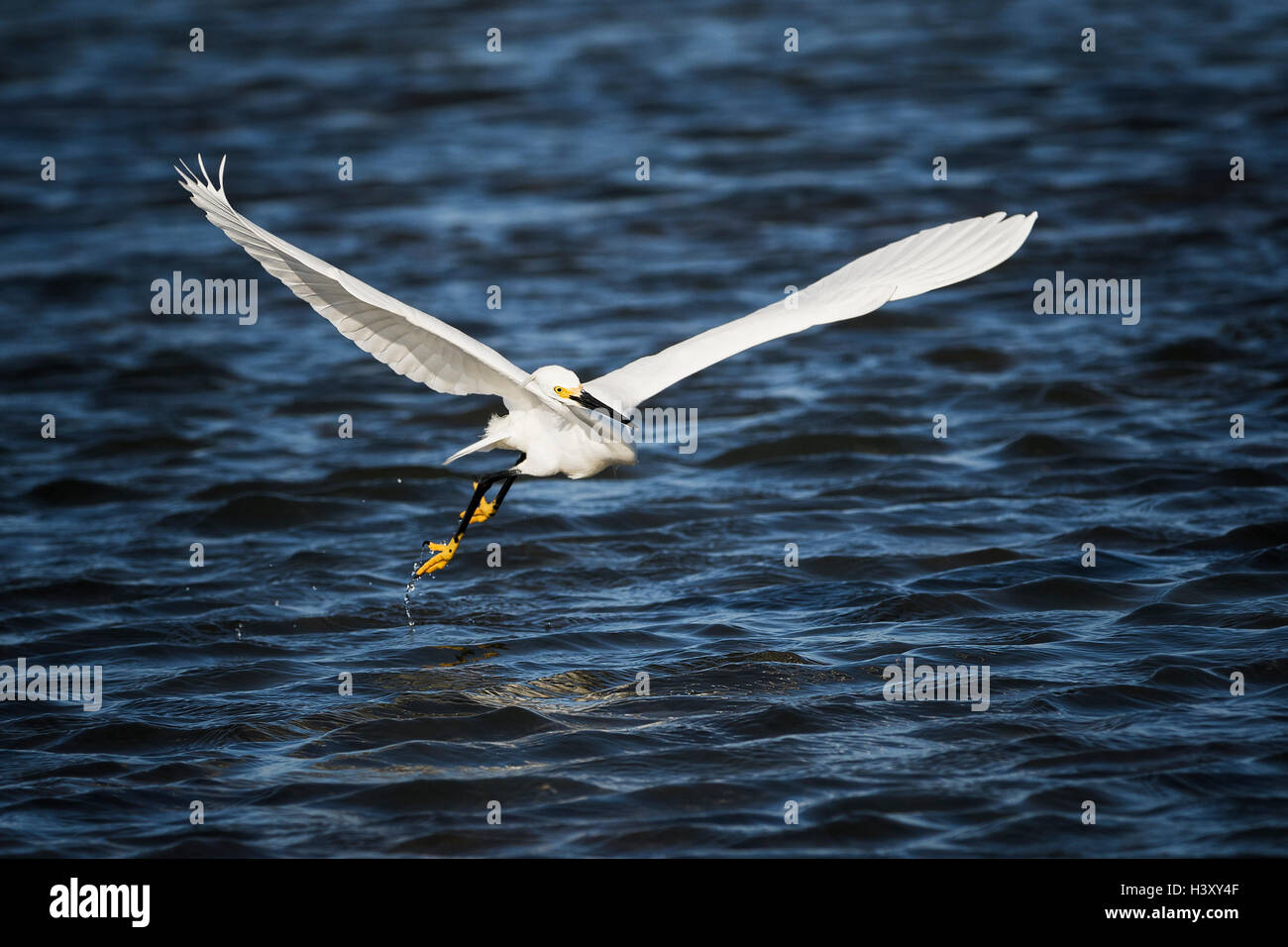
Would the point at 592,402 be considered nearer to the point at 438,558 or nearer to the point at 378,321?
the point at 378,321

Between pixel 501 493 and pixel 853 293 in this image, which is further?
pixel 501 493

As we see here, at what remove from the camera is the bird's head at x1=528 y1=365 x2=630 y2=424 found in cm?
807

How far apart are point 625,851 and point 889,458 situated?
20.3 feet

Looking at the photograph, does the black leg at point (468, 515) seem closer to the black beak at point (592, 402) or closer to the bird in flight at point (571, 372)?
the bird in flight at point (571, 372)

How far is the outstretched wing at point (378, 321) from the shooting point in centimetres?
761

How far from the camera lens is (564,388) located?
8078 millimetres

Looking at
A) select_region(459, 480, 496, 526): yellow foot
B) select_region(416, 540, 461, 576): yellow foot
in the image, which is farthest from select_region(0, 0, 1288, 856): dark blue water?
select_region(459, 480, 496, 526): yellow foot

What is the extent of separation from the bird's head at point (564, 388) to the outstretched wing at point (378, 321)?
5.0 inches

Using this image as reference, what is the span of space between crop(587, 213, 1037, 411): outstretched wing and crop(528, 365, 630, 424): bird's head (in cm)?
42

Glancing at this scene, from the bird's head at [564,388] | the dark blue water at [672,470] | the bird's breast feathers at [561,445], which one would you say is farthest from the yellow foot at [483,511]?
the bird's head at [564,388]

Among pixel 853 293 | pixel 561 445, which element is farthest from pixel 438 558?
pixel 853 293

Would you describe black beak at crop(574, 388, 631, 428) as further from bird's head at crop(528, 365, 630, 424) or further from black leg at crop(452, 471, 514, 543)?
black leg at crop(452, 471, 514, 543)

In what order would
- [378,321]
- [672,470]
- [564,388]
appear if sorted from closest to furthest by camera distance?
[564,388] < [378,321] < [672,470]

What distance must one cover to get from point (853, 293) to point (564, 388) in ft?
6.49
